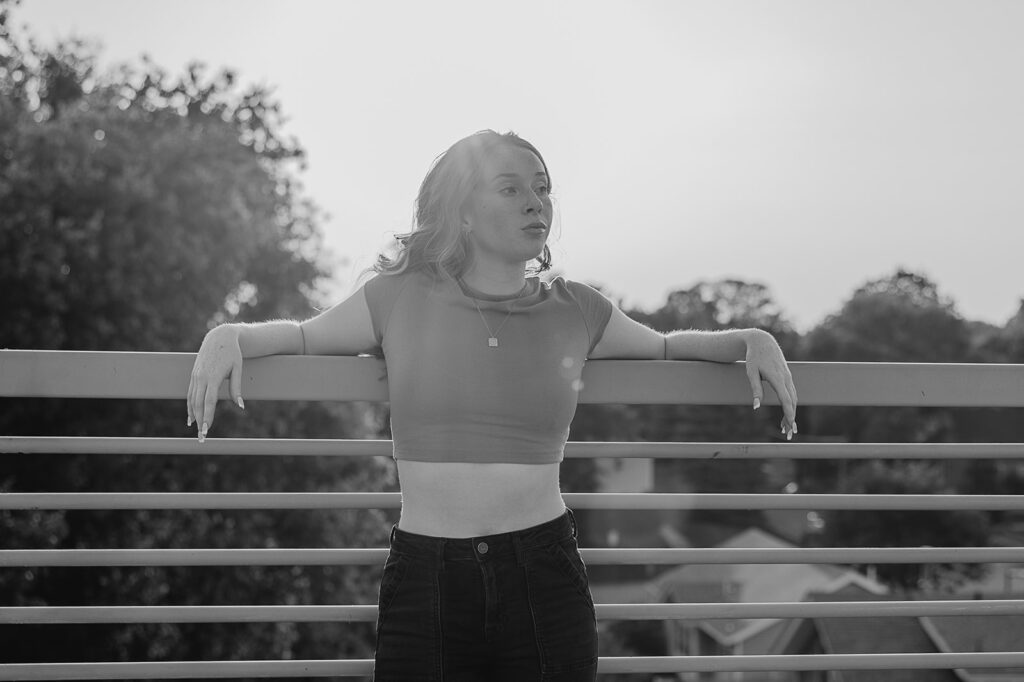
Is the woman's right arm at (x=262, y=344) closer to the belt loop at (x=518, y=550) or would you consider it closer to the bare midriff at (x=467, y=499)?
the bare midriff at (x=467, y=499)

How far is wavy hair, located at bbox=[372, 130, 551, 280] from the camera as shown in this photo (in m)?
2.17

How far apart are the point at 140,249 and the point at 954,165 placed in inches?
1471

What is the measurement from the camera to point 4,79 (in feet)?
40.9

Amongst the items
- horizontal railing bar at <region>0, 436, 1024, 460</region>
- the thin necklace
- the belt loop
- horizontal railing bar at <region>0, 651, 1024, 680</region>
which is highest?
the thin necklace

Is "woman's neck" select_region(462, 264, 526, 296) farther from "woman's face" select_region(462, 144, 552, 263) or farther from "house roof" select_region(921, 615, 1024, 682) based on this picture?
"house roof" select_region(921, 615, 1024, 682)

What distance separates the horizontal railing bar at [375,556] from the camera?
1.97 meters

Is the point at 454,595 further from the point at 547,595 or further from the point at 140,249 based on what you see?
the point at 140,249

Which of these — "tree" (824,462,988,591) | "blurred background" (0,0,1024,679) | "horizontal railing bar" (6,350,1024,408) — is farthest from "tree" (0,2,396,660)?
"tree" (824,462,988,591)

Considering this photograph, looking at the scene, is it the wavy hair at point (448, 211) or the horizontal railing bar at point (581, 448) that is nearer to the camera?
the horizontal railing bar at point (581, 448)

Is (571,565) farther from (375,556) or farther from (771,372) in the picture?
(771,372)

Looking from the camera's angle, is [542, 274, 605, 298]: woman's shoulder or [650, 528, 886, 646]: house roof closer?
[542, 274, 605, 298]: woman's shoulder

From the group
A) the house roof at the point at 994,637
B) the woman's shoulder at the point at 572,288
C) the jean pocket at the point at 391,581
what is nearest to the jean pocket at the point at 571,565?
the jean pocket at the point at 391,581

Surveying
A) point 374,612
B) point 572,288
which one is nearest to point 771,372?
point 572,288

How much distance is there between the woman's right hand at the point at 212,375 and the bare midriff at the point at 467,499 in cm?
38
